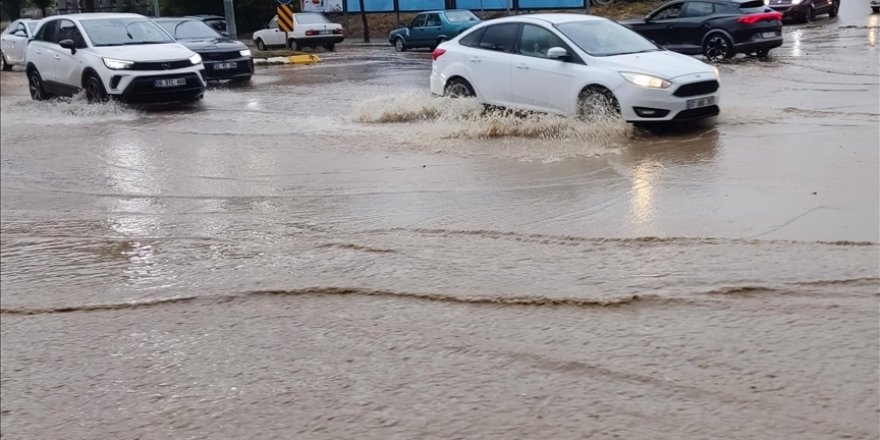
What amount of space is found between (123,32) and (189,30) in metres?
5.50

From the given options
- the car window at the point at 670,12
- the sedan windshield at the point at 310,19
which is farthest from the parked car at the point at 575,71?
the sedan windshield at the point at 310,19

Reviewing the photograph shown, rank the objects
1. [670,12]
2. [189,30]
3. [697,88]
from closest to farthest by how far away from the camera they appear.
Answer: [697,88] < [670,12] < [189,30]

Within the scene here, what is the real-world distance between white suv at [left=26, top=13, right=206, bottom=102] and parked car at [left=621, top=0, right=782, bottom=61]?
1023cm

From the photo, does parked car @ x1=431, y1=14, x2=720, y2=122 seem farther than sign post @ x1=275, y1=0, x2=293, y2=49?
No

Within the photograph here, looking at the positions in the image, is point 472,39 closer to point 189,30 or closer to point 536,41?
point 536,41

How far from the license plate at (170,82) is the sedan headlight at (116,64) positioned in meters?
0.50

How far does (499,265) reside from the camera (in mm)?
5828

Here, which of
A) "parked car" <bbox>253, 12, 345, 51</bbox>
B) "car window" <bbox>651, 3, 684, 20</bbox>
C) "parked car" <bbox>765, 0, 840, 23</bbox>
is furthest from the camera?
"parked car" <bbox>253, 12, 345, 51</bbox>

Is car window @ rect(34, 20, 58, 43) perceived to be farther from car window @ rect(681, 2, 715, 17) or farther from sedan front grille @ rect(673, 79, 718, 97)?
car window @ rect(681, 2, 715, 17)

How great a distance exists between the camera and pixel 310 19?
103 feet

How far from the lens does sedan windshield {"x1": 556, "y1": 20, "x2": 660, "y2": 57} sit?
1079 centimetres

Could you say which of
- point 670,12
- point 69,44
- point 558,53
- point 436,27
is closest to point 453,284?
point 558,53

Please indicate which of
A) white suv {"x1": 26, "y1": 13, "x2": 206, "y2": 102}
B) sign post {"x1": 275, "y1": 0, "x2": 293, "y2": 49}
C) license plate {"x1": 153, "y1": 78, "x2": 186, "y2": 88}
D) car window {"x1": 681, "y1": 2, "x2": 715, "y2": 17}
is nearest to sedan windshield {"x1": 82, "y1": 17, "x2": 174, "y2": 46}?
white suv {"x1": 26, "y1": 13, "x2": 206, "y2": 102}

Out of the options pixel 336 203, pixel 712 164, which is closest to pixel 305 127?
pixel 336 203
